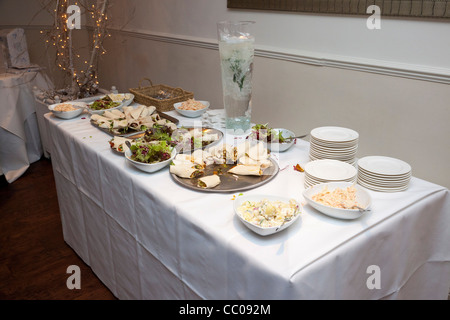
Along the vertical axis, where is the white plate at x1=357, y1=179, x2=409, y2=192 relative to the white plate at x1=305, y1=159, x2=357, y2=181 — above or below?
below

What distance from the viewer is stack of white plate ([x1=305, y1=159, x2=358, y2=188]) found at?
1.27 m

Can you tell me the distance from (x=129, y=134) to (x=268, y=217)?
3.25 feet

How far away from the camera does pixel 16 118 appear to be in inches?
126

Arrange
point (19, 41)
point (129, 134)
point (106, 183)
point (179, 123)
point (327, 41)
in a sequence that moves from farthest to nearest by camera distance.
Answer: point (19, 41)
point (327, 41)
point (179, 123)
point (129, 134)
point (106, 183)

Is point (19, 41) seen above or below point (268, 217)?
above

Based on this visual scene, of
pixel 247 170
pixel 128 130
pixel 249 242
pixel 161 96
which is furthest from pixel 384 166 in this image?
pixel 161 96

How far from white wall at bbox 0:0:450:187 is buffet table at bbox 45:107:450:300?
26.5 inches

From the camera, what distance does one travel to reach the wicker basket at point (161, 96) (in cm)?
216

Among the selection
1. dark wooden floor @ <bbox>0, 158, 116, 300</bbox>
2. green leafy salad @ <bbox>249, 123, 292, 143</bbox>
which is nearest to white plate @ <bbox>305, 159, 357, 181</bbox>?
green leafy salad @ <bbox>249, 123, 292, 143</bbox>

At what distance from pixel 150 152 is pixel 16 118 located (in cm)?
232

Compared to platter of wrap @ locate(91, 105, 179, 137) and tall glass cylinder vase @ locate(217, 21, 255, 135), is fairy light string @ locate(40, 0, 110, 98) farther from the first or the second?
tall glass cylinder vase @ locate(217, 21, 255, 135)
